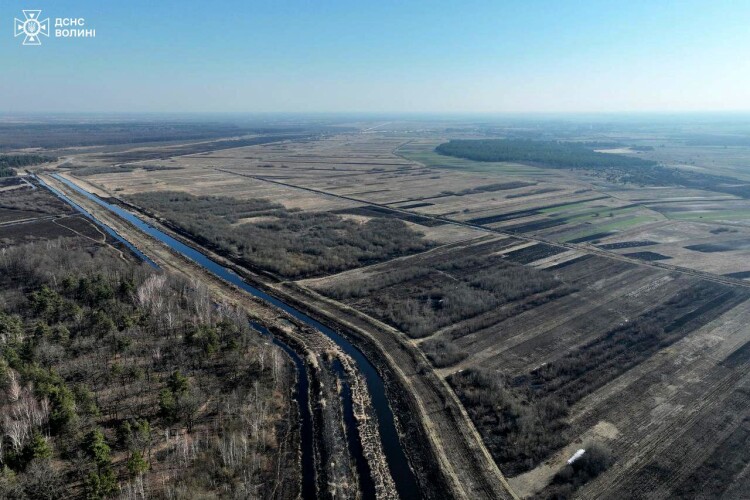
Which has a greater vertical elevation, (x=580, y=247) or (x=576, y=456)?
(x=580, y=247)

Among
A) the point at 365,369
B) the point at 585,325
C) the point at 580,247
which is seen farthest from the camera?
the point at 580,247

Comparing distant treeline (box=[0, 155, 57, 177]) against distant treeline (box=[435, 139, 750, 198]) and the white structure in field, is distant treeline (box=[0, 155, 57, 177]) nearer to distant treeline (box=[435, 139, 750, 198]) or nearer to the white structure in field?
distant treeline (box=[435, 139, 750, 198])

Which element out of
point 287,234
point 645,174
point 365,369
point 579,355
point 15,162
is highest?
point 15,162

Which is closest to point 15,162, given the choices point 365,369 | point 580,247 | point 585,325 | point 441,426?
point 365,369

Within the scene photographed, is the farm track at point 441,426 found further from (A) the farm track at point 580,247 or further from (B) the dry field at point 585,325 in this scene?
(A) the farm track at point 580,247

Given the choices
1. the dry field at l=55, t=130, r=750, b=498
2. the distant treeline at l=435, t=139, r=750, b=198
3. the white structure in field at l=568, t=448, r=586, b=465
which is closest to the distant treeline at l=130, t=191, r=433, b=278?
the dry field at l=55, t=130, r=750, b=498

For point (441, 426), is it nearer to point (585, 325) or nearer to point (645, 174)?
point (585, 325)
